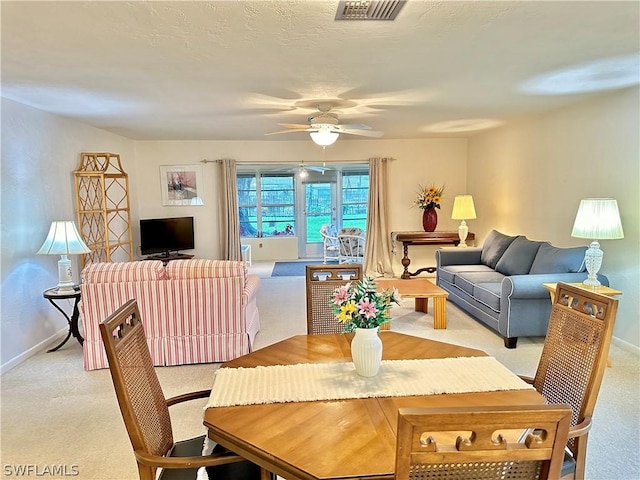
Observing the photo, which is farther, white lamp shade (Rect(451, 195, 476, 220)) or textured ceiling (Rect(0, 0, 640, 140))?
white lamp shade (Rect(451, 195, 476, 220))

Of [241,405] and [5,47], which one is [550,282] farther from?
[5,47]

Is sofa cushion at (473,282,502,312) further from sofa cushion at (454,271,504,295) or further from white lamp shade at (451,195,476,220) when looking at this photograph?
white lamp shade at (451,195,476,220)

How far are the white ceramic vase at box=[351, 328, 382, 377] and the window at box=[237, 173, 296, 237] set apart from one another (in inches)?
314

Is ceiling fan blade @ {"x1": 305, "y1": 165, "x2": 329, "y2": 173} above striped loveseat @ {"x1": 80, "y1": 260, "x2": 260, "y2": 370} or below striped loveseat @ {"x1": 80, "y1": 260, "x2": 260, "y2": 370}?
above

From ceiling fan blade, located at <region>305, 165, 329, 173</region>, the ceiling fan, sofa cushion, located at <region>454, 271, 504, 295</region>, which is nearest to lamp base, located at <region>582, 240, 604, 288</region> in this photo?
sofa cushion, located at <region>454, 271, 504, 295</region>

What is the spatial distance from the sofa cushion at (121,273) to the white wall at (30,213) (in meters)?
0.94

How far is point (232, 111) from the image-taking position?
4430mm

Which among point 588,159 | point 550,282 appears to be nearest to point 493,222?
point 588,159

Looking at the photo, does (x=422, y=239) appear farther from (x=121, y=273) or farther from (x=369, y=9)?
(x=369, y=9)

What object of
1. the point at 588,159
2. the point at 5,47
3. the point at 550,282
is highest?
the point at 5,47

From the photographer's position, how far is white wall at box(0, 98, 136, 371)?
3.55m

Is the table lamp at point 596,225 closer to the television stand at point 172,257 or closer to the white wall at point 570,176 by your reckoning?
the white wall at point 570,176

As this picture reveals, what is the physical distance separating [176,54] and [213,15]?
2.19ft

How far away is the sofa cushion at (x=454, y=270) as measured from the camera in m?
5.11
